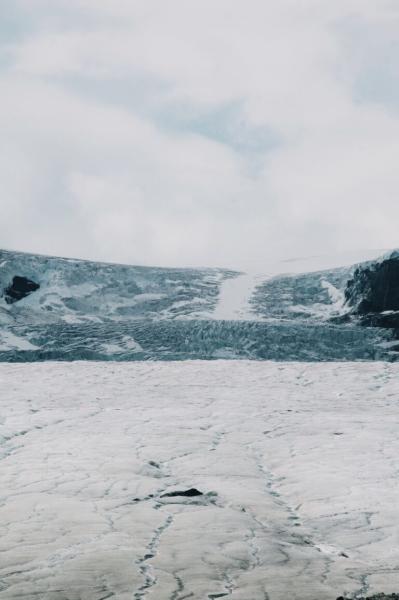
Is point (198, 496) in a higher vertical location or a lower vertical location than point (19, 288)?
lower

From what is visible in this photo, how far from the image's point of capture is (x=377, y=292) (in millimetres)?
29656

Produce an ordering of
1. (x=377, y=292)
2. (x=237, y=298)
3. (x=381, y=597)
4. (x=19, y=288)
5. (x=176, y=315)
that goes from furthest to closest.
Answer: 1. (x=237, y=298)
2. (x=176, y=315)
3. (x=19, y=288)
4. (x=377, y=292)
5. (x=381, y=597)

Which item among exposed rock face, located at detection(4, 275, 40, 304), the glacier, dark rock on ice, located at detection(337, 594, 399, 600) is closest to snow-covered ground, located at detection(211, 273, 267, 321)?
the glacier

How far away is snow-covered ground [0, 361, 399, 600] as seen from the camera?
167 inches

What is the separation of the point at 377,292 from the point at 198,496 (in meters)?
24.1

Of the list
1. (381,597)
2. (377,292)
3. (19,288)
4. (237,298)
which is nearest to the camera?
(381,597)

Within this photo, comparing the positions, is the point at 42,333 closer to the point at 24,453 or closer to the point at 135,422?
the point at 135,422

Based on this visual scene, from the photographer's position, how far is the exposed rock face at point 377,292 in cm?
2908

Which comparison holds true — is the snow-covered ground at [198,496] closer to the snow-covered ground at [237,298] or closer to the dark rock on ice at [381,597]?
the dark rock on ice at [381,597]

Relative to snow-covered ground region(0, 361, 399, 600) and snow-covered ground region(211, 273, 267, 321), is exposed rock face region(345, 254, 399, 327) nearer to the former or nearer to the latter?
snow-covered ground region(211, 273, 267, 321)

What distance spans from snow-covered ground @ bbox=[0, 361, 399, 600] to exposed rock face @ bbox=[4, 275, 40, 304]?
15293 millimetres

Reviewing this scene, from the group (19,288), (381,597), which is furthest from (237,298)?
(381,597)

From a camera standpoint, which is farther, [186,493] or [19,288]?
[19,288]

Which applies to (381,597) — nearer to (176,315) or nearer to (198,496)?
(198,496)
